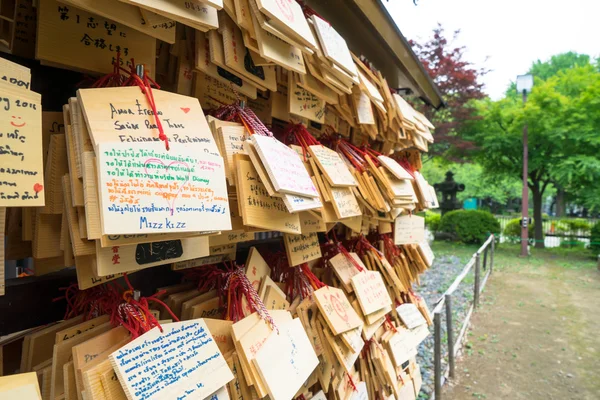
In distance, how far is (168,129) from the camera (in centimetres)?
65

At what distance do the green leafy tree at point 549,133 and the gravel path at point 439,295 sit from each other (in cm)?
375

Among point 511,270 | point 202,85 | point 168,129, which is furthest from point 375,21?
point 511,270

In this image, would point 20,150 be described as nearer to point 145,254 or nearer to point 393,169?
point 145,254

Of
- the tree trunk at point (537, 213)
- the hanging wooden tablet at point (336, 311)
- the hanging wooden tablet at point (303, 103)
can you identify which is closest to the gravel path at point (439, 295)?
the hanging wooden tablet at point (336, 311)

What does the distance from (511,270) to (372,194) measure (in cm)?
844

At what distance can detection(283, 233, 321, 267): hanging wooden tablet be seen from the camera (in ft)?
3.83

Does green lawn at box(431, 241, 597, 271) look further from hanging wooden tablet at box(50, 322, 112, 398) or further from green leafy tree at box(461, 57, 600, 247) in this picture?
hanging wooden tablet at box(50, 322, 112, 398)

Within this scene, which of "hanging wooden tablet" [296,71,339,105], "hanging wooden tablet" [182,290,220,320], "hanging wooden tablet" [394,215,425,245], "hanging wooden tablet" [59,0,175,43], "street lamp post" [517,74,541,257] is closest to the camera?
"hanging wooden tablet" [59,0,175,43]

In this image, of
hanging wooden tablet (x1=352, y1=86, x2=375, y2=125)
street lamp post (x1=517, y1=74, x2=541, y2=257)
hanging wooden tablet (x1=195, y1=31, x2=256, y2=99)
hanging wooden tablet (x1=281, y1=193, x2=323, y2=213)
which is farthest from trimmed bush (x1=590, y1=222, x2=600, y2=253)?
hanging wooden tablet (x1=195, y1=31, x2=256, y2=99)

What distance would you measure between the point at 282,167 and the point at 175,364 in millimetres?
460

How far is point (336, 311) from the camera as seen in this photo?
1238mm

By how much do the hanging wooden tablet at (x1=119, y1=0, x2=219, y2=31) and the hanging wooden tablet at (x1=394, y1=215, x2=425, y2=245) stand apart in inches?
62.7

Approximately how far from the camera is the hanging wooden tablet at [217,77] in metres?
0.84

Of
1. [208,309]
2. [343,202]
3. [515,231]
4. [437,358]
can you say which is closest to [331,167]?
[343,202]
